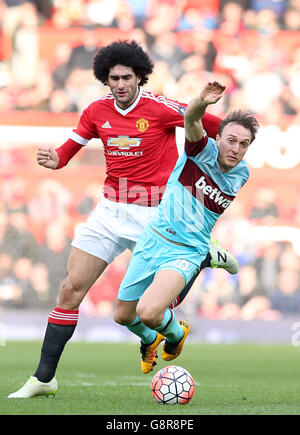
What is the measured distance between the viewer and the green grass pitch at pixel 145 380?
5365mm

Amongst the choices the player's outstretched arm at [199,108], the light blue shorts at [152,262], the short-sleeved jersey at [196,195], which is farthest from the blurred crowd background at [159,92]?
the player's outstretched arm at [199,108]

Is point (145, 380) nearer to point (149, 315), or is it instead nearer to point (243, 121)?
point (149, 315)

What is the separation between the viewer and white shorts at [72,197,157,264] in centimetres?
Result: 642

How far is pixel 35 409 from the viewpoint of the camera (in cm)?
514

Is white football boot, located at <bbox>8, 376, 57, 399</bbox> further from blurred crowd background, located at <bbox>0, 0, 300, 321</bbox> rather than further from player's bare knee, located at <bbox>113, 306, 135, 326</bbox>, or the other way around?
blurred crowd background, located at <bbox>0, 0, 300, 321</bbox>

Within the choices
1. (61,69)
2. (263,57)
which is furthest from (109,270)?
(263,57)

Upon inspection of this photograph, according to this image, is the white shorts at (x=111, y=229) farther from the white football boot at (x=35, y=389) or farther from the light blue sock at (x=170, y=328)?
the white football boot at (x=35, y=389)

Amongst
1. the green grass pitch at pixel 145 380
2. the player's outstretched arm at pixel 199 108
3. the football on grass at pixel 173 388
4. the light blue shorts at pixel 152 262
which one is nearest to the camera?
the green grass pitch at pixel 145 380

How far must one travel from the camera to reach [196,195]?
6.11 metres

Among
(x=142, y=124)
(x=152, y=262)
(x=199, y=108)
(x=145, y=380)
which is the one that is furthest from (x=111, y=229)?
(x=145, y=380)

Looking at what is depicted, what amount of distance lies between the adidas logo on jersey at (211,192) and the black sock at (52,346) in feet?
4.56

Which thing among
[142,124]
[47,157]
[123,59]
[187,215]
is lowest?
[187,215]

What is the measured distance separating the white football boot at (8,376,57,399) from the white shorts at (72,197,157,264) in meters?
1.03

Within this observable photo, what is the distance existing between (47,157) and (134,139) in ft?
2.31
